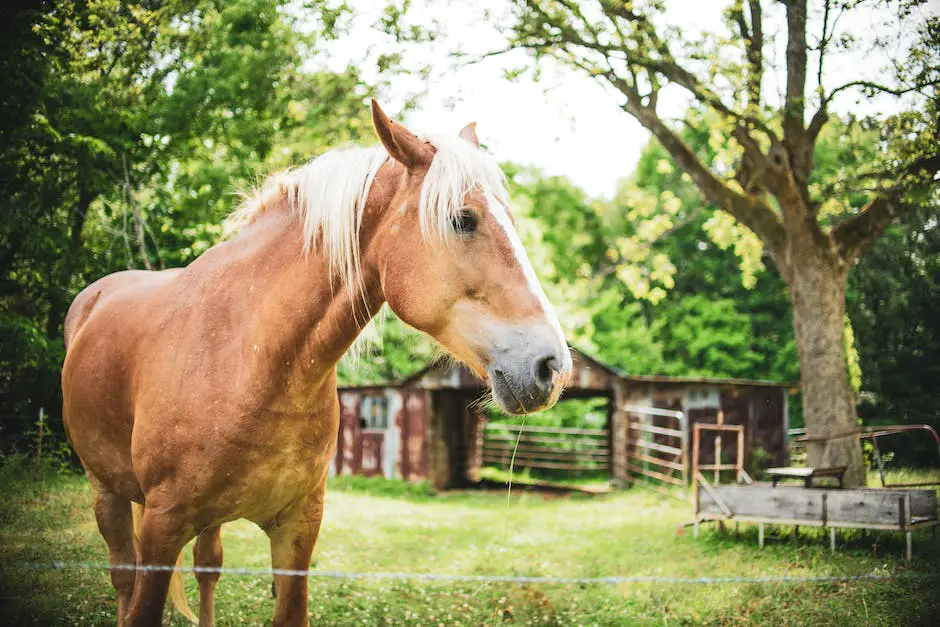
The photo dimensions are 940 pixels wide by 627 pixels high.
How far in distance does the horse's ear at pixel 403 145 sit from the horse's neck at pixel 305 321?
401 millimetres

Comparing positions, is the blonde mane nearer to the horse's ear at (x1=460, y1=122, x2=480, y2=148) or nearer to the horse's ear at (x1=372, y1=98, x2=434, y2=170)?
the horse's ear at (x1=372, y1=98, x2=434, y2=170)

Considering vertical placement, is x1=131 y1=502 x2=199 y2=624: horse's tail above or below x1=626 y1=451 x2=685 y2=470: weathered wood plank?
above

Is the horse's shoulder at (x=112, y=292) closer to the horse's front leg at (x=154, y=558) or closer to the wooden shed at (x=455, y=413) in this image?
the horse's front leg at (x=154, y=558)

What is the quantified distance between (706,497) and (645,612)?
3.14 m

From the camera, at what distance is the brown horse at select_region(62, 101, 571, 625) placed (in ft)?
6.79

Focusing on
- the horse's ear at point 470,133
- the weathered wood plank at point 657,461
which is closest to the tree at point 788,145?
the weathered wood plank at point 657,461

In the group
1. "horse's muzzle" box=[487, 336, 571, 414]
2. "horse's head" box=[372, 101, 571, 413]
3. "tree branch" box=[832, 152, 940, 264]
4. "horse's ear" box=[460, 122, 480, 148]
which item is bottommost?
"horse's muzzle" box=[487, 336, 571, 414]

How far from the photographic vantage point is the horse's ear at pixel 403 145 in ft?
7.05

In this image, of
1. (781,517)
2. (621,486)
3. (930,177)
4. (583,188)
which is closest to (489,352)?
(781,517)

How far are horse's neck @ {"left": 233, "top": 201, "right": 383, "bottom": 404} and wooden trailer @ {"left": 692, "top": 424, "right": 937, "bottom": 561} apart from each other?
636cm

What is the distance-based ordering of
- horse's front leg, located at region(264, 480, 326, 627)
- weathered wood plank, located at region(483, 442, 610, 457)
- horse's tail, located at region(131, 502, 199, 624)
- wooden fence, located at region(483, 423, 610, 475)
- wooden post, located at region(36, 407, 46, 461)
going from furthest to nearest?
wooden fence, located at region(483, 423, 610, 475) → weathered wood plank, located at region(483, 442, 610, 457) → wooden post, located at region(36, 407, 46, 461) → horse's tail, located at region(131, 502, 199, 624) → horse's front leg, located at region(264, 480, 326, 627)

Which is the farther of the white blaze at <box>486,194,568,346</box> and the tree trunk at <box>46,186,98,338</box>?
the tree trunk at <box>46,186,98,338</box>

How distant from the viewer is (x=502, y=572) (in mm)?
6773

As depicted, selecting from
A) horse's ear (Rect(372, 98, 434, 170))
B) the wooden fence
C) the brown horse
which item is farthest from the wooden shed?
horse's ear (Rect(372, 98, 434, 170))
